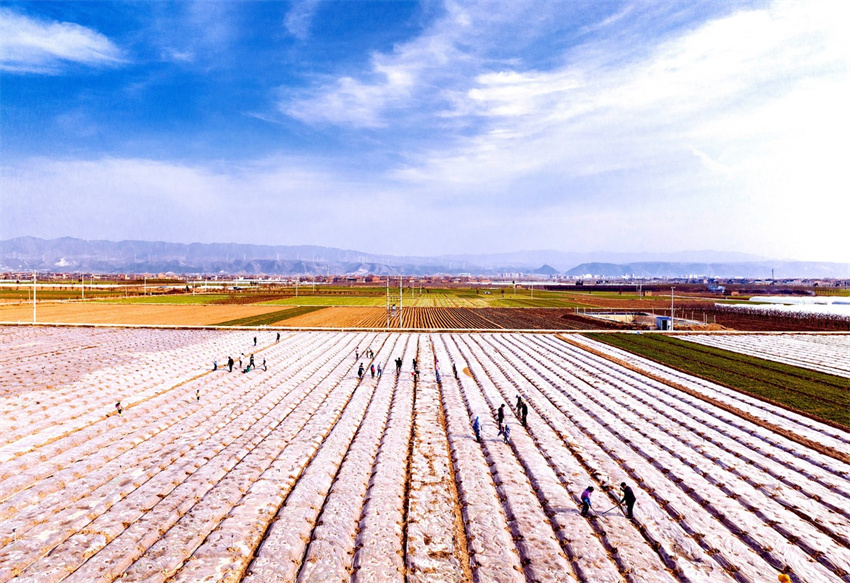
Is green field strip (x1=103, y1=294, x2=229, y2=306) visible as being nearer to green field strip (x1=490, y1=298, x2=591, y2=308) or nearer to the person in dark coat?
green field strip (x1=490, y1=298, x2=591, y2=308)

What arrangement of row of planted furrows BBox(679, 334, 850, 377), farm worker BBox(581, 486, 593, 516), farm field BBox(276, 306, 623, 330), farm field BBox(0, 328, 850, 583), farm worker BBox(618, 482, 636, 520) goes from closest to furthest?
1. farm field BBox(0, 328, 850, 583)
2. farm worker BBox(618, 482, 636, 520)
3. farm worker BBox(581, 486, 593, 516)
4. row of planted furrows BBox(679, 334, 850, 377)
5. farm field BBox(276, 306, 623, 330)

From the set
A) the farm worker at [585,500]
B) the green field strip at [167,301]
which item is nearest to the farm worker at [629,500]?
the farm worker at [585,500]

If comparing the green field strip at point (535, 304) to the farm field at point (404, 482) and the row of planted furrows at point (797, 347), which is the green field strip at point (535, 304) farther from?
the farm field at point (404, 482)

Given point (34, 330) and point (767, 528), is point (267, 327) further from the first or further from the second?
point (767, 528)

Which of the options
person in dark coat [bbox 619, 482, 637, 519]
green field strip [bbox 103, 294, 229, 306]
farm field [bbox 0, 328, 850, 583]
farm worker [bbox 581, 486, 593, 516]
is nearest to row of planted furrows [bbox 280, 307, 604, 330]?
farm field [bbox 0, 328, 850, 583]

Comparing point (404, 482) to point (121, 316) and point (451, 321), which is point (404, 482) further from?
point (121, 316)
